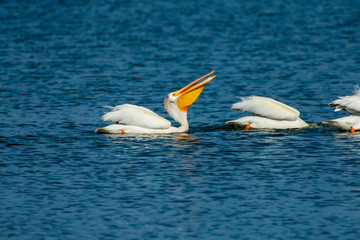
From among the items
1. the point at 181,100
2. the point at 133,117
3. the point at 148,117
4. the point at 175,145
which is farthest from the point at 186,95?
the point at 175,145

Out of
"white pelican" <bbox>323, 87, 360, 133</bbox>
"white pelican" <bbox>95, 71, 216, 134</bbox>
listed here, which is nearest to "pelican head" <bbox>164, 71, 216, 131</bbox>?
"white pelican" <bbox>95, 71, 216, 134</bbox>

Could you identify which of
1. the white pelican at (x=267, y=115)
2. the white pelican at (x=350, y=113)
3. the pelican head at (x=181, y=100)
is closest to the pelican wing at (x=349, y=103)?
the white pelican at (x=350, y=113)

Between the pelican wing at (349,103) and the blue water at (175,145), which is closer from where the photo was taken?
the blue water at (175,145)

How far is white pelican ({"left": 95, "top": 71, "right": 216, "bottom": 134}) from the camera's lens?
12.3 metres

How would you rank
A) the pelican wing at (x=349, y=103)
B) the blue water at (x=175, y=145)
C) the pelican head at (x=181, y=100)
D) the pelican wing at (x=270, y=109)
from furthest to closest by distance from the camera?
the pelican head at (x=181, y=100) → the pelican wing at (x=270, y=109) → the pelican wing at (x=349, y=103) → the blue water at (x=175, y=145)

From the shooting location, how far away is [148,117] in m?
12.3

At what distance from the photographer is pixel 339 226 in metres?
8.11

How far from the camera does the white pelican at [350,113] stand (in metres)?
12.6

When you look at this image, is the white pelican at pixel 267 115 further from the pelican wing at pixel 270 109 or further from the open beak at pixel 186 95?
the open beak at pixel 186 95

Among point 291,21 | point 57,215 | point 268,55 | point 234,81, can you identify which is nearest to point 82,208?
point 57,215

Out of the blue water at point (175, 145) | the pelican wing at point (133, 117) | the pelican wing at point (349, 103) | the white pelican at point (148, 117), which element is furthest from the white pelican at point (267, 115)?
the pelican wing at point (133, 117)

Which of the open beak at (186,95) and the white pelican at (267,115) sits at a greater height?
the open beak at (186,95)

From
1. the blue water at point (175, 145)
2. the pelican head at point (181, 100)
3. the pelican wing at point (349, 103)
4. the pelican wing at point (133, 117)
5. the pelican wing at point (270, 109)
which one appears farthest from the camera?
the pelican head at point (181, 100)

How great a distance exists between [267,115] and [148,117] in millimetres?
1947
